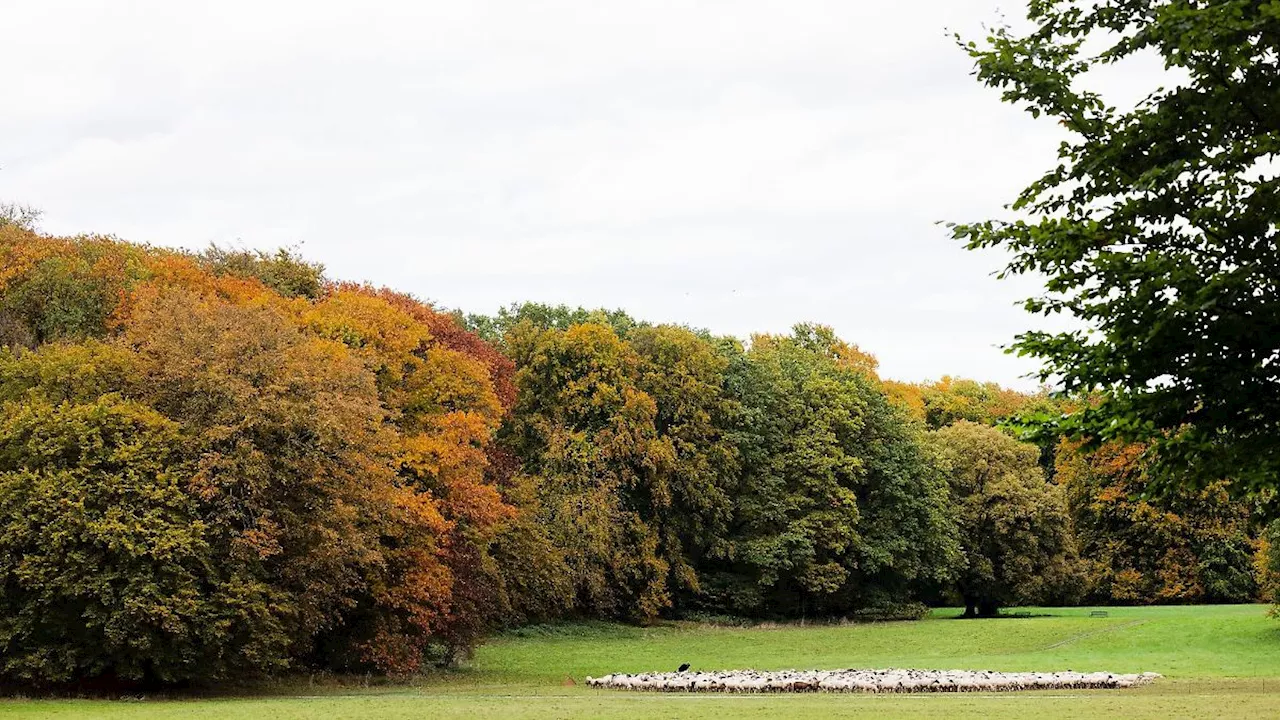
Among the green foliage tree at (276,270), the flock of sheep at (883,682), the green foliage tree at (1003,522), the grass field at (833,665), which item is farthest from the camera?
the green foliage tree at (1003,522)

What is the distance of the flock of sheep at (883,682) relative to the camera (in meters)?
32.7

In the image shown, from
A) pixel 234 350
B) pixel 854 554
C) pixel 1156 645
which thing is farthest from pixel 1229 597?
Result: pixel 234 350

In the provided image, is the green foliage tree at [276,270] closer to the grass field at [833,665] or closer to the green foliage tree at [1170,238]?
the grass field at [833,665]

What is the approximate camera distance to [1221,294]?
12.8 metres

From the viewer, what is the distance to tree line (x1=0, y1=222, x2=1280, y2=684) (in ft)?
102

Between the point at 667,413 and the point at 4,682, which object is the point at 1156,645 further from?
the point at 4,682

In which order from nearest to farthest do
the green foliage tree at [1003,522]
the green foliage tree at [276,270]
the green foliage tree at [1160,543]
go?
1. the green foliage tree at [276,270]
2. the green foliage tree at [1160,543]
3. the green foliage tree at [1003,522]

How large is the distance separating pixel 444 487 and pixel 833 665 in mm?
15582

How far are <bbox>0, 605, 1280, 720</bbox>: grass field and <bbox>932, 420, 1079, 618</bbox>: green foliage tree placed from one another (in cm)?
299

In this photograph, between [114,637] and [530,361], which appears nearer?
[114,637]

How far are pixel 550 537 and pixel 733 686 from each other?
22.3 meters

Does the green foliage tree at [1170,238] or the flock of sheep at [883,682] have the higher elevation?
the green foliage tree at [1170,238]

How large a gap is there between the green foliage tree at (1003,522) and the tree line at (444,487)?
204mm

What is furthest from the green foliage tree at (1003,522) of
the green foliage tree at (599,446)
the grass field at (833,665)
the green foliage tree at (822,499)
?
the green foliage tree at (599,446)
